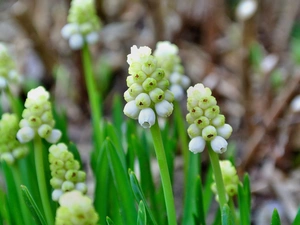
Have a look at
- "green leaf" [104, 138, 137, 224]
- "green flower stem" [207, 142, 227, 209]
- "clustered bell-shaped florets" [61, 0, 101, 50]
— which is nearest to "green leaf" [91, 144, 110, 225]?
"green leaf" [104, 138, 137, 224]

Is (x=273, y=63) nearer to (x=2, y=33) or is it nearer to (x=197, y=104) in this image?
(x=197, y=104)

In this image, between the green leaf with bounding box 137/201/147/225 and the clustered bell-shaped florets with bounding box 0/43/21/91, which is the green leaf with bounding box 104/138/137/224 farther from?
the clustered bell-shaped florets with bounding box 0/43/21/91

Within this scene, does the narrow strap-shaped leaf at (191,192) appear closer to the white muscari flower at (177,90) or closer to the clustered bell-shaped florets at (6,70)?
the white muscari flower at (177,90)

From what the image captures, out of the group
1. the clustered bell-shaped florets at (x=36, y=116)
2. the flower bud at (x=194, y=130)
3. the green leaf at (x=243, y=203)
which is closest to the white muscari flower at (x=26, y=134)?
the clustered bell-shaped florets at (x=36, y=116)

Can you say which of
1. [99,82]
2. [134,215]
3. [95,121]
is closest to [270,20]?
[99,82]

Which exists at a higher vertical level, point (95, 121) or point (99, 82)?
point (99, 82)

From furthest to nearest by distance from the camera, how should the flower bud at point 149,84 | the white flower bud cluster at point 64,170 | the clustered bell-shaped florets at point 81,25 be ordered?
the clustered bell-shaped florets at point 81,25 → the white flower bud cluster at point 64,170 → the flower bud at point 149,84

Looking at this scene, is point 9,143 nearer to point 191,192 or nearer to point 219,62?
point 191,192
